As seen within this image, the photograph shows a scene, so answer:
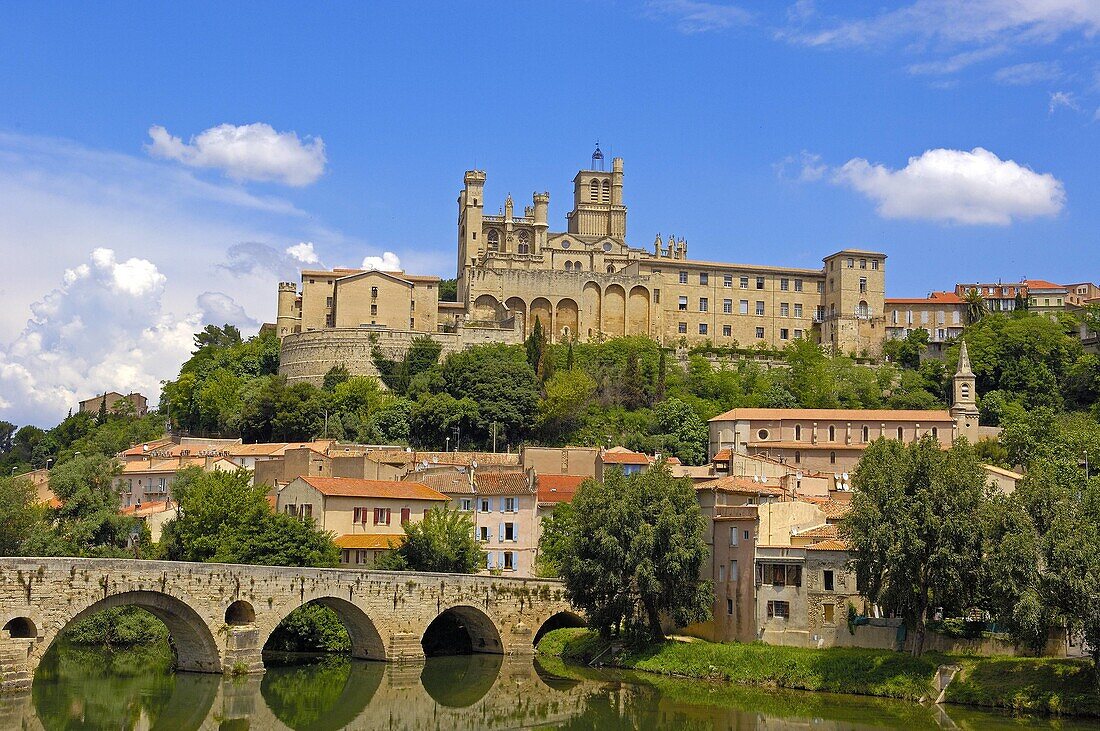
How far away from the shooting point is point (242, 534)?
176 feet

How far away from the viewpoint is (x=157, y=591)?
43.4m

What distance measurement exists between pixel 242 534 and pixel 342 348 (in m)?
47.4

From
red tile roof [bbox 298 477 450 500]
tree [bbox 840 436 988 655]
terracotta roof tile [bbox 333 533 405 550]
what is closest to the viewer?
tree [bbox 840 436 988 655]

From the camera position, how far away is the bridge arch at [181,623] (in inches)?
1672

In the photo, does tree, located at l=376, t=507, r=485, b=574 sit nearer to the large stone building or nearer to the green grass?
the green grass

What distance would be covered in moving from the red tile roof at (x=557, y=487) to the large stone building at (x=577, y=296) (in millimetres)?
35073

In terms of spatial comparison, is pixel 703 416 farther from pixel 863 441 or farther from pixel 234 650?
pixel 234 650

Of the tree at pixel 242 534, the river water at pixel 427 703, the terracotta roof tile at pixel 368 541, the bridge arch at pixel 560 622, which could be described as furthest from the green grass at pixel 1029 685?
the tree at pixel 242 534

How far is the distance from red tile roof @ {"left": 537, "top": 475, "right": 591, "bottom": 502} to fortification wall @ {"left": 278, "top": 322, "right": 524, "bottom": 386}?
112 ft

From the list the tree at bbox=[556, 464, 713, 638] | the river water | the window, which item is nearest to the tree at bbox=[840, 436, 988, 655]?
the river water

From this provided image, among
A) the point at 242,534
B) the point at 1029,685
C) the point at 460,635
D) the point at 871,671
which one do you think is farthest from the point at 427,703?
the point at 1029,685

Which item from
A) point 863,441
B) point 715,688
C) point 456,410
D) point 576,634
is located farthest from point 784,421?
point 715,688

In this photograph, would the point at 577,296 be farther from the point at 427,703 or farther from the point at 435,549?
the point at 427,703

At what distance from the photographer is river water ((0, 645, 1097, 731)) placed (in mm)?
40219
